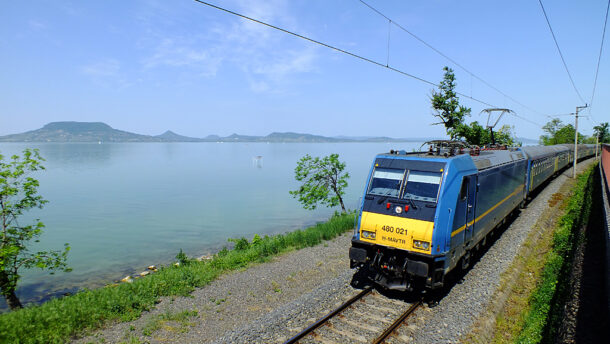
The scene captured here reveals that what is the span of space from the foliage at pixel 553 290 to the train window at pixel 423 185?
135 inches

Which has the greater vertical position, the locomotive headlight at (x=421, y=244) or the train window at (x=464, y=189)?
the train window at (x=464, y=189)

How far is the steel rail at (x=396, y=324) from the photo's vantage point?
271 inches

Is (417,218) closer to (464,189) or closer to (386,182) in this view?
(386,182)

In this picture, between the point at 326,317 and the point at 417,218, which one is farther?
the point at 417,218

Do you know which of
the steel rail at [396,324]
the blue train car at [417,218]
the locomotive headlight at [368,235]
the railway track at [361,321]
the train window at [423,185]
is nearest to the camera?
the steel rail at [396,324]

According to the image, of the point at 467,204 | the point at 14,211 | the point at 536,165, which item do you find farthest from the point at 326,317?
the point at 536,165

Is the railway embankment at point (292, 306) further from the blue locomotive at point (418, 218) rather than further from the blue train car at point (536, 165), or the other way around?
the blue train car at point (536, 165)

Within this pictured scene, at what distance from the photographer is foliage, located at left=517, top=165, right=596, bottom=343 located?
7.09 metres

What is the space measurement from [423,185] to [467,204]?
1617 millimetres

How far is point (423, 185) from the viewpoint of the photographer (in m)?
8.62

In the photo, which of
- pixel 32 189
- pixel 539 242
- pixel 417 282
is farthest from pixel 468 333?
pixel 32 189

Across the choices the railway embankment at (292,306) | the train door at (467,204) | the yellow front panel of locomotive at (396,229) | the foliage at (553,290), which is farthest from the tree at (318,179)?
the yellow front panel of locomotive at (396,229)

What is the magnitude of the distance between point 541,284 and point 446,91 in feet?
76.0

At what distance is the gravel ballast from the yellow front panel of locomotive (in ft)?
5.60
